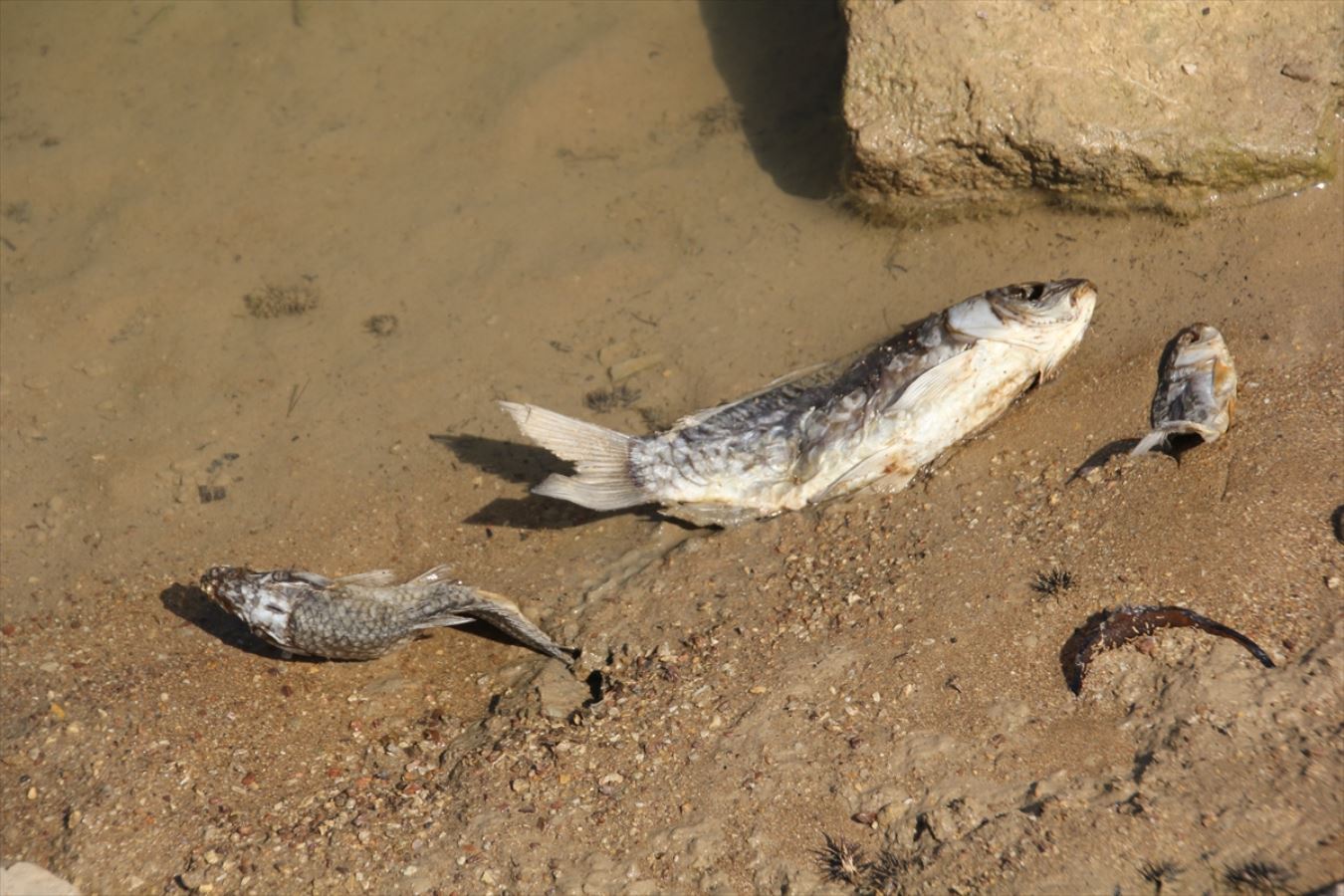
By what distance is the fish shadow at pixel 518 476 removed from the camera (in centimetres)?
547

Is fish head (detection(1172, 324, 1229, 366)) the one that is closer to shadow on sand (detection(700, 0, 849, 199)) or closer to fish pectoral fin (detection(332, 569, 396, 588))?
shadow on sand (detection(700, 0, 849, 199))

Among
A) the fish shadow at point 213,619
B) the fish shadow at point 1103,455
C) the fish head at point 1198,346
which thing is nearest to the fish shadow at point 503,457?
the fish shadow at point 213,619

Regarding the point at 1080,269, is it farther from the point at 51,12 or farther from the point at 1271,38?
the point at 51,12

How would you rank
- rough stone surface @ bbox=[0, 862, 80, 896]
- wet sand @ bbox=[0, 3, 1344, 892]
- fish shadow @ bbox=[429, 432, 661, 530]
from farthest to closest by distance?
fish shadow @ bbox=[429, 432, 661, 530] < rough stone surface @ bbox=[0, 862, 80, 896] < wet sand @ bbox=[0, 3, 1344, 892]

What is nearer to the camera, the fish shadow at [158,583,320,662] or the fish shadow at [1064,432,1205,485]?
the fish shadow at [1064,432,1205,485]

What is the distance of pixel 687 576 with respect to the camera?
4879 millimetres

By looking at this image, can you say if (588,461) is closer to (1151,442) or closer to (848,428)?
(848,428)

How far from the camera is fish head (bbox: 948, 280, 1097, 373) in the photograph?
4871 millimetres

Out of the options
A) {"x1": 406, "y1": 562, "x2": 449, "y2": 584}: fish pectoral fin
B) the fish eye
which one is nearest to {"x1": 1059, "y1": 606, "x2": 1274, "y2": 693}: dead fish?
the fish eye

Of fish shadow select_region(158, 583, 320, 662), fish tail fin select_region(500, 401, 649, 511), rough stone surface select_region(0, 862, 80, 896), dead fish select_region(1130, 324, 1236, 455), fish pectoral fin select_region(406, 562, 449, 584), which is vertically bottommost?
fish shadow select_region(158, 583, 320, 662)

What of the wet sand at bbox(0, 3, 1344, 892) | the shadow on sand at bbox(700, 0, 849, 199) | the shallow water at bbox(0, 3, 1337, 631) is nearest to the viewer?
the wet sand at bbox(0, 3, 1344, 892)

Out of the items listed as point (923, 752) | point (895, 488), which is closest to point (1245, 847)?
point (923, 752)

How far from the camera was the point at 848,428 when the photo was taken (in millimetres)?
4969

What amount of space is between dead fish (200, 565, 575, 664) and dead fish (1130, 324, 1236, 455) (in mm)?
2771
